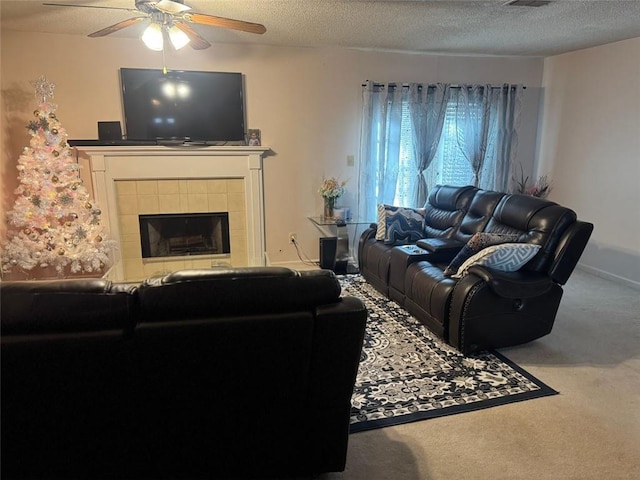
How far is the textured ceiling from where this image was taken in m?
A: 3.25

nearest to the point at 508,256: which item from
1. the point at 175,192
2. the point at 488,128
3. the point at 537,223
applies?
the point at 537,223

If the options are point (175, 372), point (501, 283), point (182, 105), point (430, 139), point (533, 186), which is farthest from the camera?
point (533, 186)

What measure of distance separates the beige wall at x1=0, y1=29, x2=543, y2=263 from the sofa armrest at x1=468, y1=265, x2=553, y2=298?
2.57 meters

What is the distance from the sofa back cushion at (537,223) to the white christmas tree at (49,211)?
375 cm

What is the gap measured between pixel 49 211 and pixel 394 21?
3.55m

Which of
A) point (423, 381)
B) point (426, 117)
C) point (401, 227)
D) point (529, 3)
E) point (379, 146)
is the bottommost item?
point (423, 381)

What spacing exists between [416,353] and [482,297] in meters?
0.59

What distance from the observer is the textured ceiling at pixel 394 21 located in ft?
10.7

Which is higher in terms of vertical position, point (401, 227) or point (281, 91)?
point (281, 91)

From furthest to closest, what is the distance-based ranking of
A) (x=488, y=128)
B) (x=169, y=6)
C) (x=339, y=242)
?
(x=488, y=128) → (x=339, y=242) → (x=169, y=6)

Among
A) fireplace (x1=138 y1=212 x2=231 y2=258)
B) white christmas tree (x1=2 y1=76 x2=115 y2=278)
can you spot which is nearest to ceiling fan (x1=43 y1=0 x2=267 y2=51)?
white christmas tree (x1=2 y1=76 x2=115 y2=278)

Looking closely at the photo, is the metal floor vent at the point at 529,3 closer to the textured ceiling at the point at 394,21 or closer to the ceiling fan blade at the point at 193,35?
the textured ceiling at the point at 394,21

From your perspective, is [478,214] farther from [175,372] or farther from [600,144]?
[175,372]

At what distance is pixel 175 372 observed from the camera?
1.46 m
